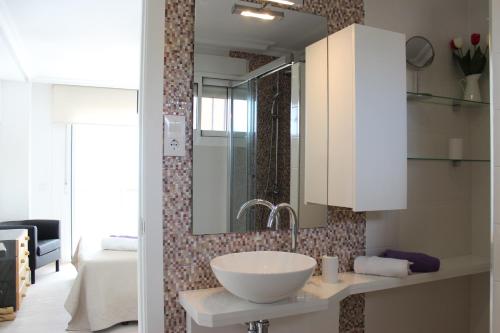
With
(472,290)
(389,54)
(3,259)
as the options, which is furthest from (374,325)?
(3,259)

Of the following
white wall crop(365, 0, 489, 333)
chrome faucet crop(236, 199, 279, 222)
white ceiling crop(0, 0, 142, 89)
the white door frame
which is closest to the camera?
the white door frame

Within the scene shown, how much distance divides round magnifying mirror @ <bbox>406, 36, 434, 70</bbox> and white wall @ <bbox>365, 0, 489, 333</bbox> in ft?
0.22

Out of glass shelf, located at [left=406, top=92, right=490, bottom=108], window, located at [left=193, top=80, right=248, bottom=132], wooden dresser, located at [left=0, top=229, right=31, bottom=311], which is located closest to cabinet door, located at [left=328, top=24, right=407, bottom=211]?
glass shelf, located at [left=406, top=92, right=490, bottom=108]

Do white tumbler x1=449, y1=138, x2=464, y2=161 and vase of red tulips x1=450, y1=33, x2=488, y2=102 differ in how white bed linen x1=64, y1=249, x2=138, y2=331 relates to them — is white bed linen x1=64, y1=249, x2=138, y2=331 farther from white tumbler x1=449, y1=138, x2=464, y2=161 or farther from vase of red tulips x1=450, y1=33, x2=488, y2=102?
vase of red tulips x1=450, y1=33, x2=488, y2=102

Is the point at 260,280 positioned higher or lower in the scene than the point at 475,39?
lower

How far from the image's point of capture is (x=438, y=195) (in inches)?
98.7

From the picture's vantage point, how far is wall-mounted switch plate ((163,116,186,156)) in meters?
1.78

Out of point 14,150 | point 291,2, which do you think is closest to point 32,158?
point 14,150

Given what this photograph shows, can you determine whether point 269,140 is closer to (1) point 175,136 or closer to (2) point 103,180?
(1) point 175,136

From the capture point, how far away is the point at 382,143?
1988mm

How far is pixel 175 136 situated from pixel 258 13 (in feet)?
2.50

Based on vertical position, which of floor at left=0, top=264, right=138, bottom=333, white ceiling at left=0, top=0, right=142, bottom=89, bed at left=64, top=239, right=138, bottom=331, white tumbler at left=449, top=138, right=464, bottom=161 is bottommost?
floor at left=0, top=264, right=138, bottom=333

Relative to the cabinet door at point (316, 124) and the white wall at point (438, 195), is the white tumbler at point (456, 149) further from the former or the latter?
the cabinet door at point (316, 124)

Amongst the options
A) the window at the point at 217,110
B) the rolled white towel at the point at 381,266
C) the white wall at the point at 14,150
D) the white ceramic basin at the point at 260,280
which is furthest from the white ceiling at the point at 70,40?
the rolled white towel at the point at 381,266
